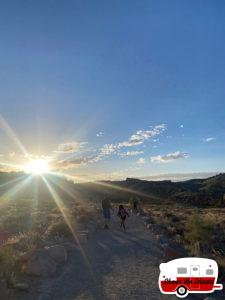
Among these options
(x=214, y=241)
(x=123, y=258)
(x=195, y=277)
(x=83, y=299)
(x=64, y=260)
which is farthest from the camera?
(x=214, y=241)

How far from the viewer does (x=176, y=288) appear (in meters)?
11.4

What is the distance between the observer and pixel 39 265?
568 inches

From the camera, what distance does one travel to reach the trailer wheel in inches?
444

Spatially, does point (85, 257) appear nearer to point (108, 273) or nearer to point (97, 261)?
point (97, 261)

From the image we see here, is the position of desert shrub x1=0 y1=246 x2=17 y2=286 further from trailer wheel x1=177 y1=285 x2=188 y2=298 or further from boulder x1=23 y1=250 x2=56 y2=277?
trailer wheel x1=177 y1=285 x2=188 y2=298

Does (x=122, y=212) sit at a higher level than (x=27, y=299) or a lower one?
higher

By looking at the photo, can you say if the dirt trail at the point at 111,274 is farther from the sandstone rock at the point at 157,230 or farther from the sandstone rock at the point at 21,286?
the sandstone rock at the point at 157,230

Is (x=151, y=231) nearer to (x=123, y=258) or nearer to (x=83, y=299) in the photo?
(x=123, y=258)

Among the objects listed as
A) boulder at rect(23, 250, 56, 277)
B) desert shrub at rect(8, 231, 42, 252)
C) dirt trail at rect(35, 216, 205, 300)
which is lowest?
dirt trail at rect(35, 216, 205, 300)

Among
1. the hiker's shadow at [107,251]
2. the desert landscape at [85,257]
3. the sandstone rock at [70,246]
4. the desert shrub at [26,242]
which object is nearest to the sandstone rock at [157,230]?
the desert landscape at [85,257]

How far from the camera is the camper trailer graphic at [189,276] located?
36.7 ft

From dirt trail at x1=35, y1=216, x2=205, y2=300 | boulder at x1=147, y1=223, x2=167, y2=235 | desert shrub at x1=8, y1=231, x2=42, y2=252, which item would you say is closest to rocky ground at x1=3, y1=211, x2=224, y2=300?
dirt trail at x1=35, y1=216, x2=205, y2=300

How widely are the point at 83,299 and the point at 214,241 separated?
16.1 metres

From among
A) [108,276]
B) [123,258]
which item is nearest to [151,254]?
[123,258]
